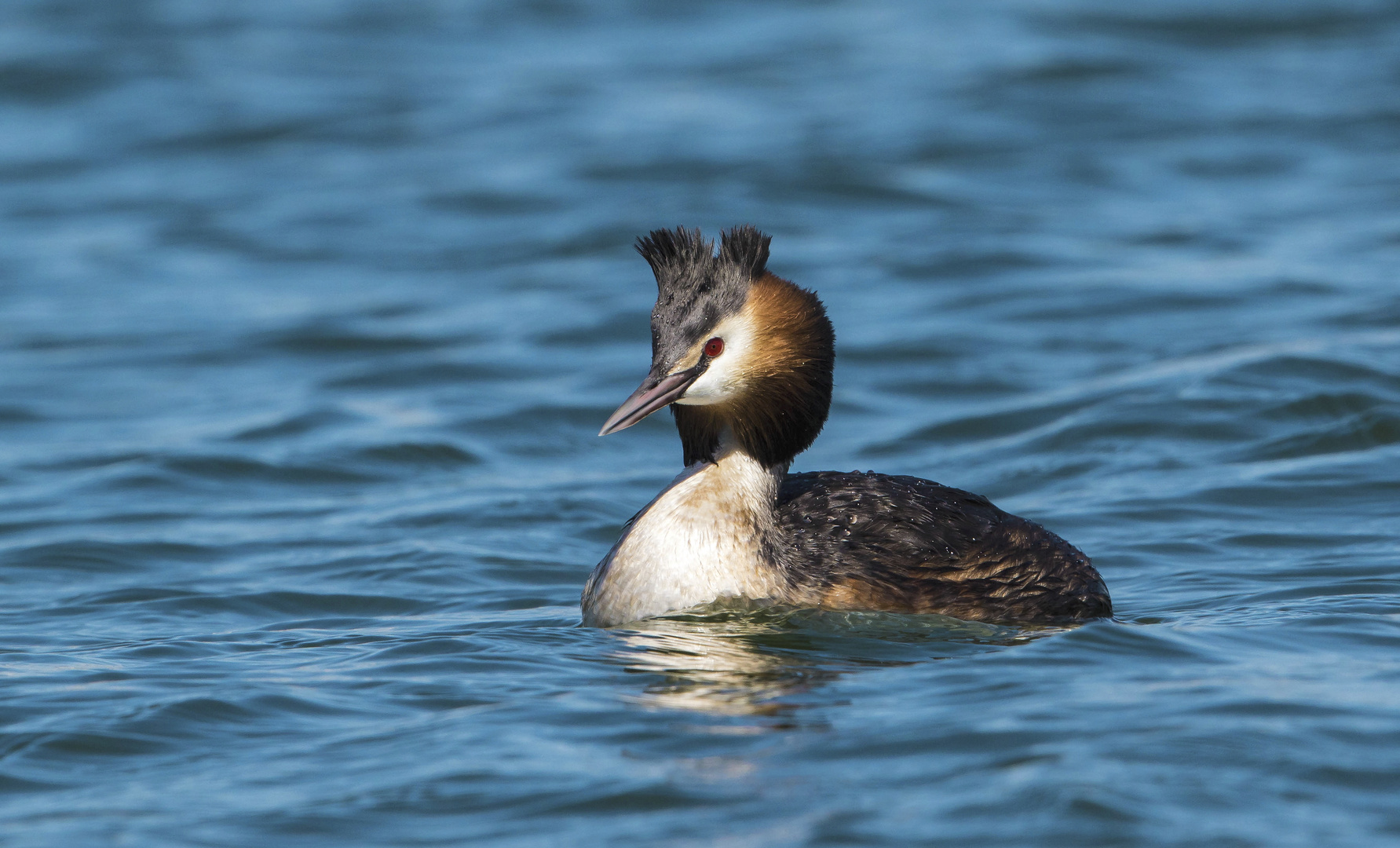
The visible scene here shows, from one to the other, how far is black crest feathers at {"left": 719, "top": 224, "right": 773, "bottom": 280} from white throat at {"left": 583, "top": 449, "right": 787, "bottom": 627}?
75cm

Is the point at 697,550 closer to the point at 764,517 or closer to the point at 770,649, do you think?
the point at 764,517

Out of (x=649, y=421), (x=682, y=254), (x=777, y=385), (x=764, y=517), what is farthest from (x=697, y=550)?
(x=649, y=421)

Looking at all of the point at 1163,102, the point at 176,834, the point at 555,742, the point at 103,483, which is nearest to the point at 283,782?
the point at 176,834

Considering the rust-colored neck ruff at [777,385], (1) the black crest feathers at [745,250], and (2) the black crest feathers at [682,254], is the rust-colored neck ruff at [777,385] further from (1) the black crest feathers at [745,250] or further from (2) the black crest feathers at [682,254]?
(2) the black crest feathers at [682,254]

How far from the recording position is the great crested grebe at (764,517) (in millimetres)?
7234

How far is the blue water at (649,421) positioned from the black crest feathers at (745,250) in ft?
4.38

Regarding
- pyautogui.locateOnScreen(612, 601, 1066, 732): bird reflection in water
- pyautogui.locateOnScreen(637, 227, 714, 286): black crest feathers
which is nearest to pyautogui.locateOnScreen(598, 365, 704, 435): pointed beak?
pyautogui.locateOnScreen(637, 227, 714, 286): black crest feathers

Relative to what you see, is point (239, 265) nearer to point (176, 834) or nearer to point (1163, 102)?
point (1163, 102)

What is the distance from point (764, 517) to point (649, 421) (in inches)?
202

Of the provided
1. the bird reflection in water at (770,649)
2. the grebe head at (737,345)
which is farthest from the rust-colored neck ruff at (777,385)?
the bird reflection in water at (770,649)

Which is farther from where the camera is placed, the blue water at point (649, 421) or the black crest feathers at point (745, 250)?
the black crest feathers at point (745, 250)

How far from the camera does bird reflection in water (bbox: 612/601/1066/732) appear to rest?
6.38 m

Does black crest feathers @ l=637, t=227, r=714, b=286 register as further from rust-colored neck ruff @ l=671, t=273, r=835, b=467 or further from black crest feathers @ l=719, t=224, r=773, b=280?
rust-colored neck ruff @ l=671, t=273, r=835, b=467

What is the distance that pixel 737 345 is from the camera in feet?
23.8
